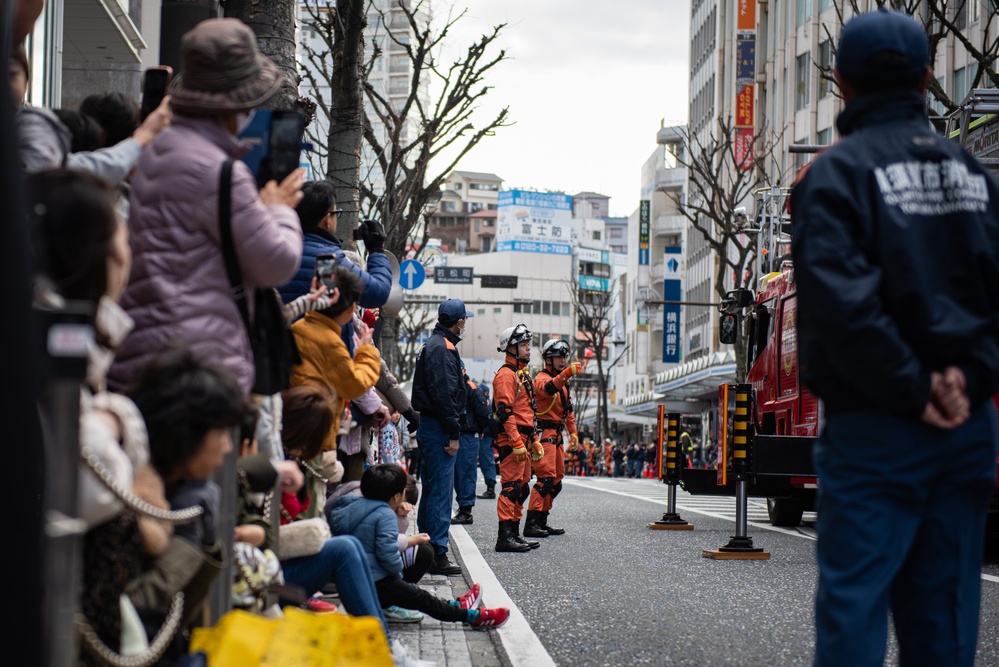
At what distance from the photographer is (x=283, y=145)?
4.41 meters

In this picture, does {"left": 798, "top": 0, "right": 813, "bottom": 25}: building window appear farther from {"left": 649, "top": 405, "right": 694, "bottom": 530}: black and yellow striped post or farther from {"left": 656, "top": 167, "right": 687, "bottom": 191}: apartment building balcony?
{"left": 656, "top": 167, "right": 687, "bottom": 191}: apartment building balcony

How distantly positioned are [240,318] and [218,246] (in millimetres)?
216

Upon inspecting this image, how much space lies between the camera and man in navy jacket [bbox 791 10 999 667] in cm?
327

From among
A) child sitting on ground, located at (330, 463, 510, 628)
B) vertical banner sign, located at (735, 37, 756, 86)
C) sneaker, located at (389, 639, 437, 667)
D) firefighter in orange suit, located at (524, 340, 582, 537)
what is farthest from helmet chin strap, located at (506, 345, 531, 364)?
vertical banner sign, located at (735, 37, 756, 86)

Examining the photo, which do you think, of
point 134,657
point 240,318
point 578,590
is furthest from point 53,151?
point 578,590

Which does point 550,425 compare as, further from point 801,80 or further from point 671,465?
point 801,80

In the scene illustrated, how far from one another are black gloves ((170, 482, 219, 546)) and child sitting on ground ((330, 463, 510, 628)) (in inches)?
105

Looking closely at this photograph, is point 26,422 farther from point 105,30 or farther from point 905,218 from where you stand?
point 105,30

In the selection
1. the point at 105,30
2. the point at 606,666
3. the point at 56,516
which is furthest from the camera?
the point at 105,30

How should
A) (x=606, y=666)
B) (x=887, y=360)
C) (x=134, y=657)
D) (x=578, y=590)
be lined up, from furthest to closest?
(x=578, y=590), (x=606, y=666), (x=887, y=360), (x=134, y=657)

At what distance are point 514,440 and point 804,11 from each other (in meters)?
42.6

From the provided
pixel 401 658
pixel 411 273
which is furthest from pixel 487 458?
pixel 401 658

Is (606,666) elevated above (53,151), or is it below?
below

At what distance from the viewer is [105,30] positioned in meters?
14.8
